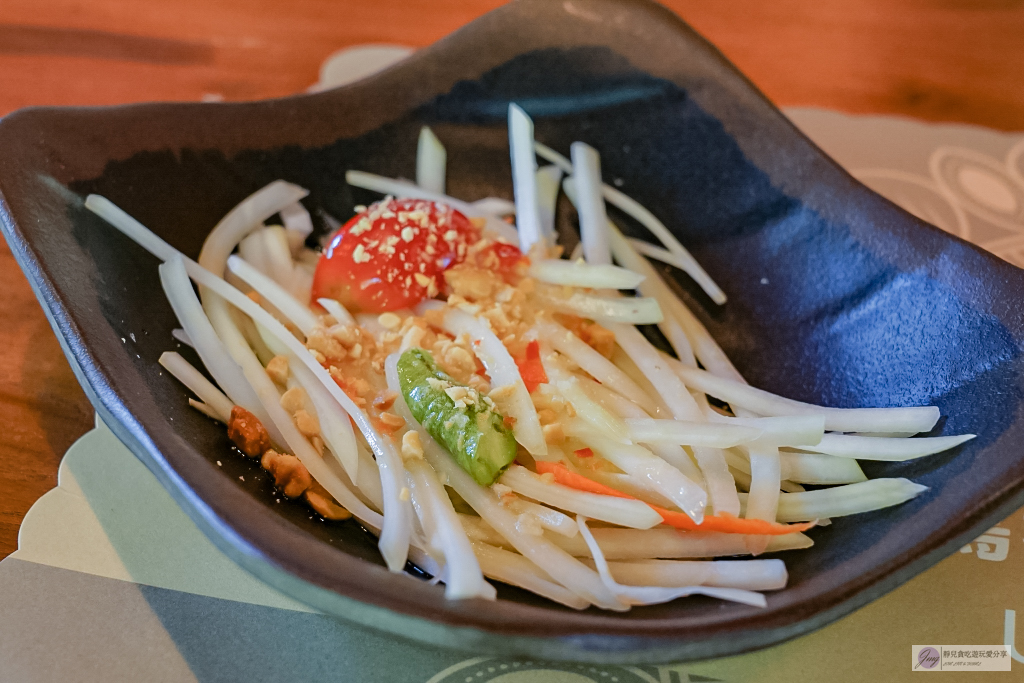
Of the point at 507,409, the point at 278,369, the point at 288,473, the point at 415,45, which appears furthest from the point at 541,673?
the point at 415,45

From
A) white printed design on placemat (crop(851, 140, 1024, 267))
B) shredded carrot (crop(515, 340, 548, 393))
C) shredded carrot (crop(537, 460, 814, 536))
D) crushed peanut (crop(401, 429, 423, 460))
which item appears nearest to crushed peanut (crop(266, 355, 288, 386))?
crushed peanut (crop(401, 429, 423, 460))

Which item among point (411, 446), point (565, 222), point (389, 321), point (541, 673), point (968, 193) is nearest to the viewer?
point (541, 673)

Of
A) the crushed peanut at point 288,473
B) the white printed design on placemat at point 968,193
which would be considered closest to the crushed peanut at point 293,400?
the crushed peanut at point 288,473

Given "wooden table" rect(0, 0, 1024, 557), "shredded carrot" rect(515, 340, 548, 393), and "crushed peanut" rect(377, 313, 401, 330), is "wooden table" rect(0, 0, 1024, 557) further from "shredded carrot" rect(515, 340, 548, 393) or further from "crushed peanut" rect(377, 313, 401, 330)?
"shredded carrot" rect(515, 340, 548, 393)

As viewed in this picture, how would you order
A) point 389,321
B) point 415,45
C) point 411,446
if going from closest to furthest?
point 411,446 → point 389,321 → point 415,45

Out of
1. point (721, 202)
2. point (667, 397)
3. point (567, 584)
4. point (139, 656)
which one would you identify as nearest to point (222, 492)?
point (139, 656)

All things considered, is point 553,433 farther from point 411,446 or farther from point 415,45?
point 415,45

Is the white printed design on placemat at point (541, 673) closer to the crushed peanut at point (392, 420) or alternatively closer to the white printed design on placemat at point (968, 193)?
the crushed peanut at point (392, 420)

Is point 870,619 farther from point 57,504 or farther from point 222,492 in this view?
point 57,504
